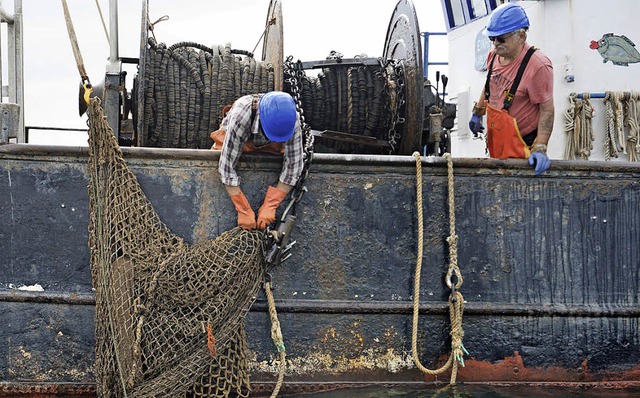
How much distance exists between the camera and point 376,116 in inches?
226

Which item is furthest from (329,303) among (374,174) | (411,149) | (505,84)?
(505,84)

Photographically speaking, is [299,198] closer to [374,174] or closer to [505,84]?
[374,174]

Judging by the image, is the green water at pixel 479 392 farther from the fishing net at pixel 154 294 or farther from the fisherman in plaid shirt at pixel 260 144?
the fisherman in plaid shirt at pixel 260 144

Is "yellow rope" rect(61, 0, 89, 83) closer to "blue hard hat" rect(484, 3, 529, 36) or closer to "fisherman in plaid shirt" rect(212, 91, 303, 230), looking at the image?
"fisherman in plaid shirt" rect(212, 91, 303, 230)

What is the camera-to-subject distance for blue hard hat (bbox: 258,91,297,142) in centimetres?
417

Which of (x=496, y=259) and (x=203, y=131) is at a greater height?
(x=203, y=131)

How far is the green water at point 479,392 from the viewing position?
4.48 m

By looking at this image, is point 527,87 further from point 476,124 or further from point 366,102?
point 366,102

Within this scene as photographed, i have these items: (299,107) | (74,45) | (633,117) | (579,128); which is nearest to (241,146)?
(299,107)

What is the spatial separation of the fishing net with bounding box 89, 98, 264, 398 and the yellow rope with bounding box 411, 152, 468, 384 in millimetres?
1043

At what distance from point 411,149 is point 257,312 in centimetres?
198

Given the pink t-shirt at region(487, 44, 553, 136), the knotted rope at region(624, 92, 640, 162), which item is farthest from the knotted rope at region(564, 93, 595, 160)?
the pink t-shirt at region(487, 44, 553, 136)

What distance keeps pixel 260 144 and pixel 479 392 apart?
6.88ft

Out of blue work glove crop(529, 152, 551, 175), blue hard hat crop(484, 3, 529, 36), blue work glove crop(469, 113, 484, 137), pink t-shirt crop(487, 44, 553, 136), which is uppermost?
blue hard hat crop(484, 3, 529, 36)
